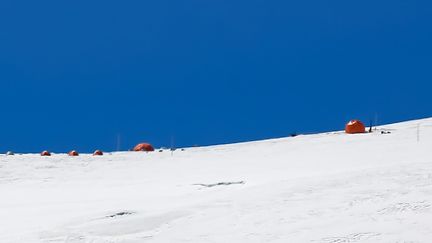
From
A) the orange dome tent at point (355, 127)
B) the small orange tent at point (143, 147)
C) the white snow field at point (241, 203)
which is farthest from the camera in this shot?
the small orange tent at point (143, 147)

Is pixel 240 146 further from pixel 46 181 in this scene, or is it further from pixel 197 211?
pixel 197 211

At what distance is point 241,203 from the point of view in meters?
9.42

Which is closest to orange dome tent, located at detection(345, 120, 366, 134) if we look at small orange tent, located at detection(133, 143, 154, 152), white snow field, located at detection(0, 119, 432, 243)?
white snow field, located at detection(0, 119, 432, 243)

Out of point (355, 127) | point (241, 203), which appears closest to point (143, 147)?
point (355, 127)

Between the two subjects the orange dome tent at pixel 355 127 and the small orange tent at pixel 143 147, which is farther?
the small orange tent at pixel 143 147

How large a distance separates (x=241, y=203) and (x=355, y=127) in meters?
18.6

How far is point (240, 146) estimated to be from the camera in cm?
2597

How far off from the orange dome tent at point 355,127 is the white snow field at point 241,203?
802cm

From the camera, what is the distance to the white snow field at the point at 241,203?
24.8 ft

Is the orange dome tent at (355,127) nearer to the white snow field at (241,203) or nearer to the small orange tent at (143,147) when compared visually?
the white snow field at (241,203)

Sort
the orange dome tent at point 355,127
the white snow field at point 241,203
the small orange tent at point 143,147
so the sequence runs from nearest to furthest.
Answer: the white snow field at point 241,203 < the orange dome tent at point 355,127 < the small orange tent at point 143,147

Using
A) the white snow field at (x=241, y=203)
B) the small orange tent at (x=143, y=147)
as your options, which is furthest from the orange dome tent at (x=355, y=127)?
the small orange tent at (x=143, y=147)

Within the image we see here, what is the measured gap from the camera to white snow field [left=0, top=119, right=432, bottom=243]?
298 inches

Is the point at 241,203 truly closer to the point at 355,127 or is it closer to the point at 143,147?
the point at 355,127
